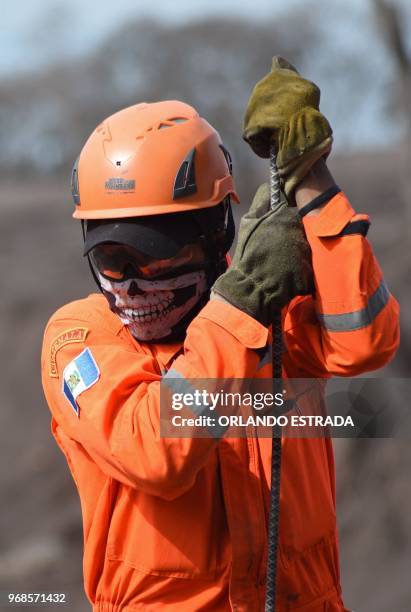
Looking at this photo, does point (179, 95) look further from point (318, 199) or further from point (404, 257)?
point (318, 199)

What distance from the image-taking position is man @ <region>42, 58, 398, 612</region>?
296cm

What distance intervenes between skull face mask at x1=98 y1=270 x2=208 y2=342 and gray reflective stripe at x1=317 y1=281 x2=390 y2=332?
0.58 metres

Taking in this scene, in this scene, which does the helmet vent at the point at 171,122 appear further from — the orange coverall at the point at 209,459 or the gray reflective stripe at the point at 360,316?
the gray reflective stripe at the point at 360,316

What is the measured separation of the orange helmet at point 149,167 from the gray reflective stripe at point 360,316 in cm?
70

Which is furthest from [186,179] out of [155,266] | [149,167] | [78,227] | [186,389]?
[78,227]

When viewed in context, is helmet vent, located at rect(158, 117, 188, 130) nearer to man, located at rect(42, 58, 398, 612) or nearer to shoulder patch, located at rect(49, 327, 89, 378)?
man, located at rect(42, 58, 398, 612)

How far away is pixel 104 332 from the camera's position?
340 cm

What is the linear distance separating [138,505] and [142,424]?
0.37 m

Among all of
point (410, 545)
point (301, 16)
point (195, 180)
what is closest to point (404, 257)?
point (410, 545)

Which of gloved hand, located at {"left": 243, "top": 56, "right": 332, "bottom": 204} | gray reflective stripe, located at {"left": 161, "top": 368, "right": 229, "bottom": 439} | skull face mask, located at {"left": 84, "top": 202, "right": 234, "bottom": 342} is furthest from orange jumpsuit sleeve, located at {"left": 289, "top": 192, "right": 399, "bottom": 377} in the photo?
skull face mask, located at {"left": 84, "top": 202, "right": 234, "bottom": 342}

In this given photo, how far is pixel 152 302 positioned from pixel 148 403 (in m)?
0.45

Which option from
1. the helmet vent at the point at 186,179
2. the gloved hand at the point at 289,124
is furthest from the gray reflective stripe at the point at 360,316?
the helmet vent at the point at 186,179

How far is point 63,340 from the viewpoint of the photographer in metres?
3.38

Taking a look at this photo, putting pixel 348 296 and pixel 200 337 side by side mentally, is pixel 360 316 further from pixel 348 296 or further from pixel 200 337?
pixel 200 337
